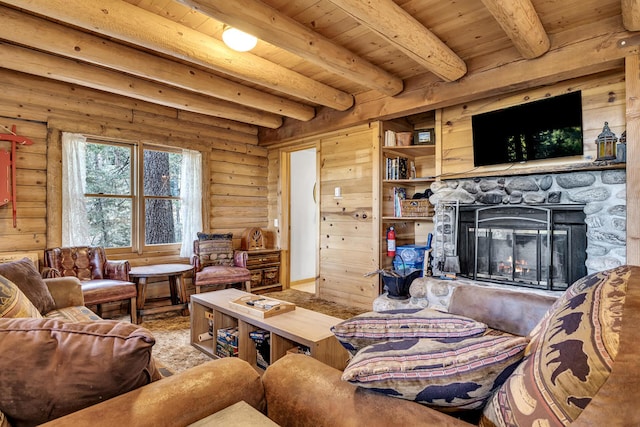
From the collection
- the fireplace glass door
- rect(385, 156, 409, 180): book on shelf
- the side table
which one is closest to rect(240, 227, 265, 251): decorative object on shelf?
the side table

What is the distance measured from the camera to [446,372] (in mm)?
831

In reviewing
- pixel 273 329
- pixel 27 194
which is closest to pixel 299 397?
pixel 273 329

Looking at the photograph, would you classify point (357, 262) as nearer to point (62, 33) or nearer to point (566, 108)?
point (566, 108)

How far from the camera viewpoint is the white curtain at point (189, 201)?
4367 mm

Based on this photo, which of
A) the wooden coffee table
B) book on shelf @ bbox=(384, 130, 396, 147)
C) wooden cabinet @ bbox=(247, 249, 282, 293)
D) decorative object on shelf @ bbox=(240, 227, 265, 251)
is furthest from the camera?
decorative object on shelf @ bbox=(240, 227, 265, 251)

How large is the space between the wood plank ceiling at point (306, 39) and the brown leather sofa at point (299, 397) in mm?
1904

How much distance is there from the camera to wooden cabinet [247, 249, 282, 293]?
4705 mm

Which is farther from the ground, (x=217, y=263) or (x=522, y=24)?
(x=522, y=24)

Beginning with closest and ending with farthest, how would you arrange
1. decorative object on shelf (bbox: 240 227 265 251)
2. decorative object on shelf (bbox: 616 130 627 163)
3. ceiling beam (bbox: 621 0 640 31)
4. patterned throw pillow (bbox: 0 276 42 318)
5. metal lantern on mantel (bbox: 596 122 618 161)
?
patterned throw pillow (bbox: 0 276 42 318), ceiling beam (bbox: 621 0 640 31), decorative object on shelf (bbox: 616 130 627 163), metal lantern on mantel (bbox: 596 122 618 161), decorative object on shelf (bbox: 240 227 265 251)

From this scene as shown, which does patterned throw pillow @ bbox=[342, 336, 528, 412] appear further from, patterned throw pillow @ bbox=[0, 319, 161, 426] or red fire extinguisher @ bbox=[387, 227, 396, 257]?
red fire extinguisher @ bbox=[387, 227, 396, 257]

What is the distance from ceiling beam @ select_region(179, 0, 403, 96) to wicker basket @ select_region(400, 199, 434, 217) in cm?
127

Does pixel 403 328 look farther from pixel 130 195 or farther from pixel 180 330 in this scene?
pixel 130 195

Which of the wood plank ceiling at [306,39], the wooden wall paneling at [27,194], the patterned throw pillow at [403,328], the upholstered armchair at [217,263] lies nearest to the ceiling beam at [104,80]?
the wood plank ceiling at [306,39]

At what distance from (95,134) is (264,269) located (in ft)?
8.53
